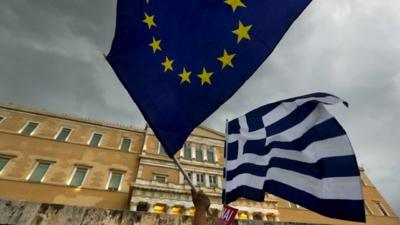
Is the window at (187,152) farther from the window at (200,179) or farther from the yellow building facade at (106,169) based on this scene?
the window at (200,179)

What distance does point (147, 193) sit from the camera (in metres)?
19.1

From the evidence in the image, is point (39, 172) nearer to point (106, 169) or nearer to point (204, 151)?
point (106, 169)

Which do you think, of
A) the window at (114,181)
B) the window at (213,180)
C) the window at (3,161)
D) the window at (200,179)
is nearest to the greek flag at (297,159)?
the window at (114,181)

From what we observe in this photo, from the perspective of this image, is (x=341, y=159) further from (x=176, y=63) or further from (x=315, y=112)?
(x=176, y=63)

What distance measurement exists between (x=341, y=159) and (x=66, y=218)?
13.8 feet

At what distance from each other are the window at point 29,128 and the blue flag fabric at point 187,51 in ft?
75.8

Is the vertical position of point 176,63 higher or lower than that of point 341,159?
higher

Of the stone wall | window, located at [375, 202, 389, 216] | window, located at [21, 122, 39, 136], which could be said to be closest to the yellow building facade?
window, located at [21, 122, 39, 136]

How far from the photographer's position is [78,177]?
20.5 m

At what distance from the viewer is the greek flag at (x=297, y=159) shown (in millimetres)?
3164

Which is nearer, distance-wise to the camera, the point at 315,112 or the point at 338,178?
the point at 338,178

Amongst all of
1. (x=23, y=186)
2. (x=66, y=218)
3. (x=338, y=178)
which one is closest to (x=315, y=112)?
(x=338, y=178)

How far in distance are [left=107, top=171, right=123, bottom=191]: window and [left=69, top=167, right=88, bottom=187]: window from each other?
222cm

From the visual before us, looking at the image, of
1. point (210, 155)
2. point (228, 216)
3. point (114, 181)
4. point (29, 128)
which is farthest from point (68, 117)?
point (228, 216)
